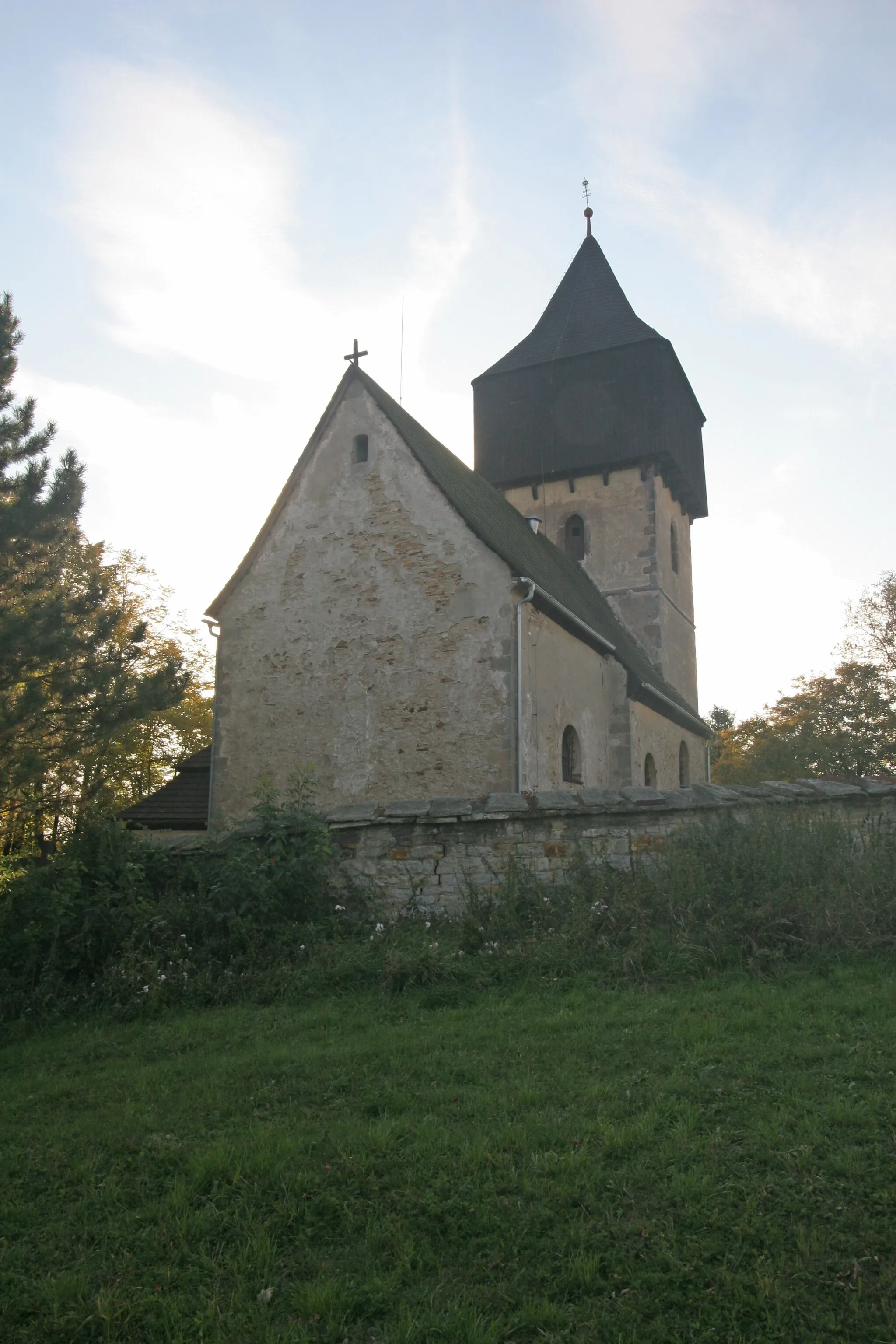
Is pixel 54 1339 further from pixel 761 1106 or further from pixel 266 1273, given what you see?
pixel 761 1106

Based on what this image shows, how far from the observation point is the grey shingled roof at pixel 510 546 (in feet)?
45.3

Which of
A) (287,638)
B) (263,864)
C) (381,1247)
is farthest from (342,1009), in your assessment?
(287,638)

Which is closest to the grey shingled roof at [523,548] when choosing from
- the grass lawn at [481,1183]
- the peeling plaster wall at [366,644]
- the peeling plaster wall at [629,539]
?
the peeling plaster wall at [366,644]

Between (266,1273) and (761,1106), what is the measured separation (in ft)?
7.11

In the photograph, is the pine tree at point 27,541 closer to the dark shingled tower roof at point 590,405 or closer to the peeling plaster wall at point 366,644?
the peeling plaster wall at point 366,644

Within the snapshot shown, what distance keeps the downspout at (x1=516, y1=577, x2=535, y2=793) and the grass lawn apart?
21.5 feet

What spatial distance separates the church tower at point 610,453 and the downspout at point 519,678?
8175 millimetres

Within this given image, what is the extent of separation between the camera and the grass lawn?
3.20 meters

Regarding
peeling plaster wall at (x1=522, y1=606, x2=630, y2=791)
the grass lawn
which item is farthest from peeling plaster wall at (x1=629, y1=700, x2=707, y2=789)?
the grass lawn

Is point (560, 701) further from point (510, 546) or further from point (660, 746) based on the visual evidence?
point (660, 746)

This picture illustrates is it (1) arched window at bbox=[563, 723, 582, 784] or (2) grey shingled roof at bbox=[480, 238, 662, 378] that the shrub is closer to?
(1) arched window at bbox=[563, 723, 582, 784]

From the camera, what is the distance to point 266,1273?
136 inches

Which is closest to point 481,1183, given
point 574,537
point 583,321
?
point 574,537

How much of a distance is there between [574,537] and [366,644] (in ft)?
29.0
